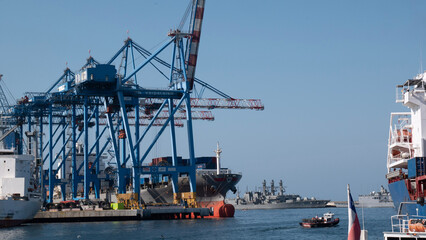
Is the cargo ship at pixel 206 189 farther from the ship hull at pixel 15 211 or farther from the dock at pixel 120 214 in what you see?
the ship hull at pixel 15 211

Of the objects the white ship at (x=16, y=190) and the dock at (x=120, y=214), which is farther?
the dock at (x=120, y=214)

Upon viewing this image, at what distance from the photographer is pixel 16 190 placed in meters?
73.2

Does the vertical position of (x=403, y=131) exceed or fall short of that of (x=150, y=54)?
it falls short

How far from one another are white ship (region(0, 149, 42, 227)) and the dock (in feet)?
22.3

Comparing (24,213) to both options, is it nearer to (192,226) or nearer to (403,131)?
(192,226)

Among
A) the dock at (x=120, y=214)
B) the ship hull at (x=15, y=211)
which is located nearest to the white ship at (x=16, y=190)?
the ship hull at (x=15, y=211)

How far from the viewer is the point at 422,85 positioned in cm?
6200

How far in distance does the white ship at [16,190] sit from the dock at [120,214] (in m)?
6.79

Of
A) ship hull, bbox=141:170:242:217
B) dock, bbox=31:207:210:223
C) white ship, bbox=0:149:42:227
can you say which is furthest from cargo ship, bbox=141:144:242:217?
white ship, bbox=0:149:42:227

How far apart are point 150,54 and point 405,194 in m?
49.4

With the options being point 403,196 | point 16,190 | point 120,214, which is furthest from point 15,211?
point 403,196

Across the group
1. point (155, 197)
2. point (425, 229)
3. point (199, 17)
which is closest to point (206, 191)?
point (155, 197)

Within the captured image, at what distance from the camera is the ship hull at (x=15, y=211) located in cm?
6915

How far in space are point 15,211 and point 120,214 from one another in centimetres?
1458
